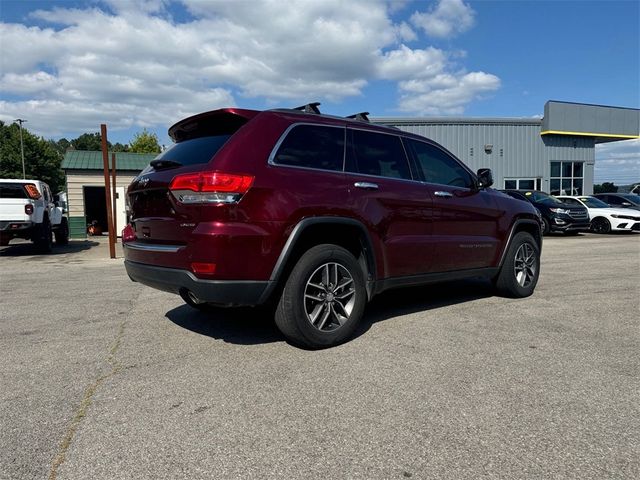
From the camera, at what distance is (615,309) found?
5.34 metres

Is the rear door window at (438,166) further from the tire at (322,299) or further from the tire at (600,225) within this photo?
the tire at (600,225)

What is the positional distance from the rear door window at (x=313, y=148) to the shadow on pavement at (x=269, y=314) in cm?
152

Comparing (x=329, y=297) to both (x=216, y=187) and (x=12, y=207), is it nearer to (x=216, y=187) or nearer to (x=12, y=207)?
(x=216, y=187)

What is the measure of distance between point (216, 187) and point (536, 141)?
28640mm

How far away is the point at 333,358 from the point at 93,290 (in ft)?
14.8

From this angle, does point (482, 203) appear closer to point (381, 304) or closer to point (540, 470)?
point (381, 304)

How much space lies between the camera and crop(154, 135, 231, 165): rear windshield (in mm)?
3780

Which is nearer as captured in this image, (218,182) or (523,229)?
(218,182)

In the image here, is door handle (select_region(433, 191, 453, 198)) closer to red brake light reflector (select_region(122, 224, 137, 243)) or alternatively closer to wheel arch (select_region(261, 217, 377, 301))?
wheel arch (select_region(261, 217, 377, 301))

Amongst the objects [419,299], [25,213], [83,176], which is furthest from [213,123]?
[83,176]

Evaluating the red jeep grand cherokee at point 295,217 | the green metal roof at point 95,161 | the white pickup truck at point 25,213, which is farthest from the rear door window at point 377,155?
the green metal roof at point 95,161

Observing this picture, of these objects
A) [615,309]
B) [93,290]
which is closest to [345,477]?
[615,309]

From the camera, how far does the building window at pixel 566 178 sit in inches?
1149

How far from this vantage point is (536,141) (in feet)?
93.1
